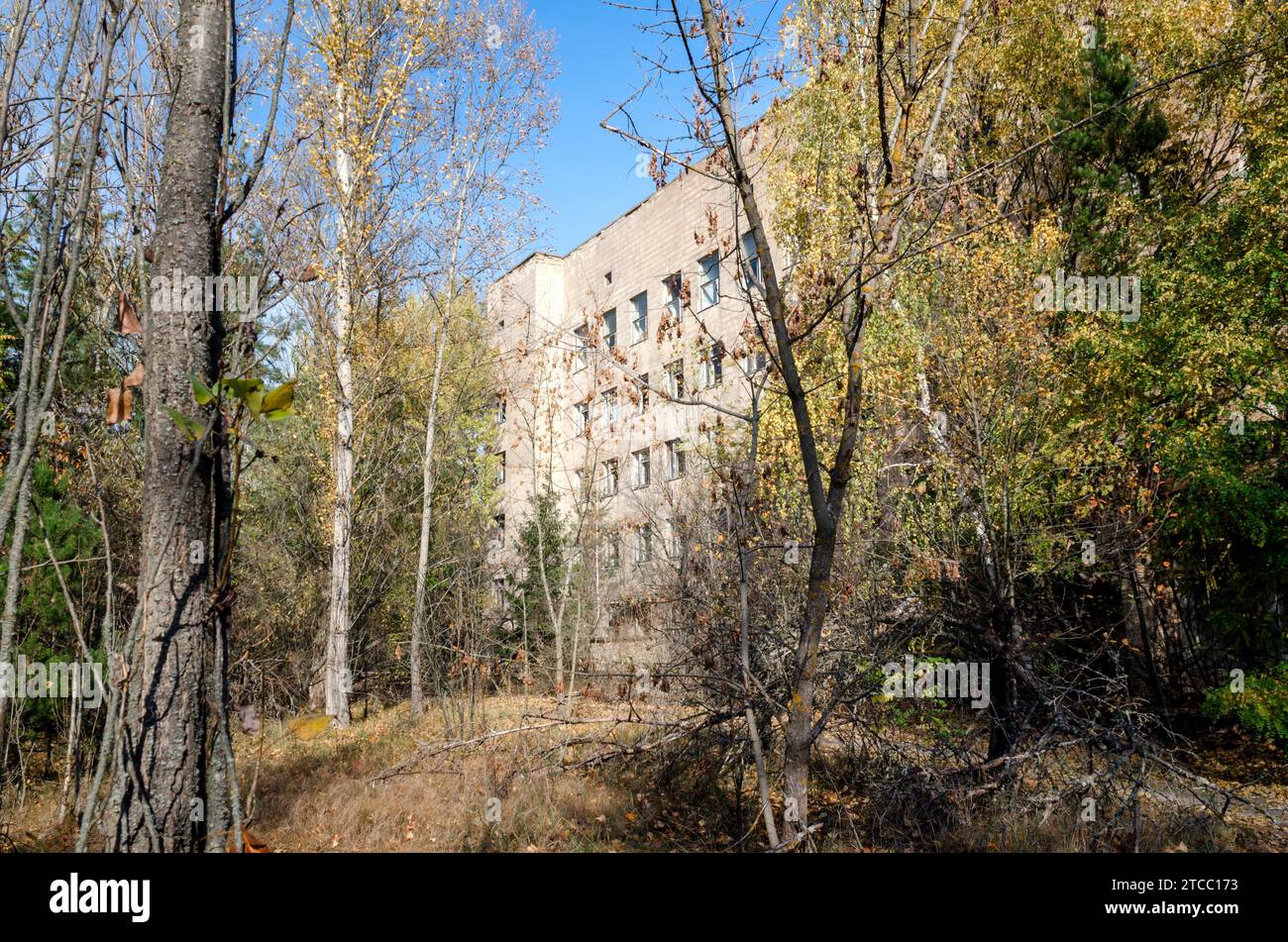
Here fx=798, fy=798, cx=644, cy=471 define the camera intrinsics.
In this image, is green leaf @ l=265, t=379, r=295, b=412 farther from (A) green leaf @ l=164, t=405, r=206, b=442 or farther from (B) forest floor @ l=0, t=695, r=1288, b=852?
(B) forest floor @ l=0, t=695, r=1288, b=852

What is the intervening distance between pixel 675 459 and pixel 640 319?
8.30m

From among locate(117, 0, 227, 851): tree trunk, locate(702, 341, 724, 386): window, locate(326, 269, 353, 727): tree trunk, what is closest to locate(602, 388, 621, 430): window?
locate(702, 341, 724, 386): window

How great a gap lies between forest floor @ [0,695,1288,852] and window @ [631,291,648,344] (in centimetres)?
1992

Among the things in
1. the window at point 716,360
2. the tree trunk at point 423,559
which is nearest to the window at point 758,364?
the window at point 716,360

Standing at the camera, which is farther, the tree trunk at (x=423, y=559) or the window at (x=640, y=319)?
the window at (x=640, y=319)

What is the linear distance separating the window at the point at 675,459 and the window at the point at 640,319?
5.40 m

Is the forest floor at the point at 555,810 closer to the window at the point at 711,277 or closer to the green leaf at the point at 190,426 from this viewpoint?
the window at the point at 711,277

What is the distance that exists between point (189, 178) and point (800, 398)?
285 cm

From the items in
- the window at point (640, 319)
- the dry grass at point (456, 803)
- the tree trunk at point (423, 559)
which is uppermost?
the window at point (640, 319)

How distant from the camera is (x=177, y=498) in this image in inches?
106

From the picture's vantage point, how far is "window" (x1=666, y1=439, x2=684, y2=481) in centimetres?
1809

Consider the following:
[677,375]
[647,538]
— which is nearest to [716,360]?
[677,375]

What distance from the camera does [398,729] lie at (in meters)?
13.0

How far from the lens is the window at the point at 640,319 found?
27.9 meters
